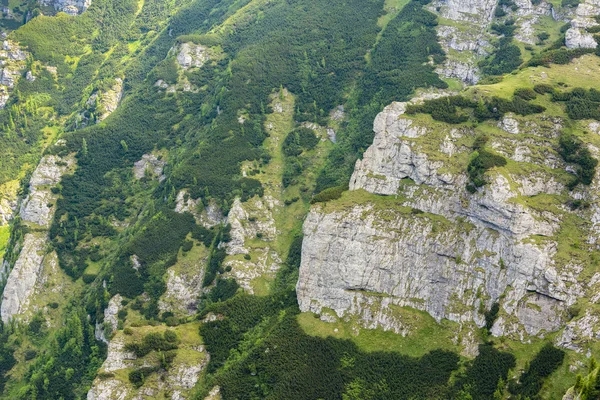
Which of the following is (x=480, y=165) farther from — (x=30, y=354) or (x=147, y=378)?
(x=30, y=354)

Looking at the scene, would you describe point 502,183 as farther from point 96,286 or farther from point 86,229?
point 86,229

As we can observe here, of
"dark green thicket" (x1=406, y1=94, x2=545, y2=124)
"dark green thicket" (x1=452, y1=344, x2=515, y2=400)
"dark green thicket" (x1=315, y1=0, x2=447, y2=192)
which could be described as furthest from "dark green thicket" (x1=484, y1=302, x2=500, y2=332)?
"dark green thicket" (x1=315, y1=0, x2=447, y2=192)

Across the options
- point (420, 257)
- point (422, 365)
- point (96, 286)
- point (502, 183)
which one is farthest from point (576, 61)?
point (96, 286)

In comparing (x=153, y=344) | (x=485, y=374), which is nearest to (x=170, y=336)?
(x=153, y=344)

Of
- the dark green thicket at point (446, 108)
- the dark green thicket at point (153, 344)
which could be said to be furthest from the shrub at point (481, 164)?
the dark green thicket at point (153, 344)

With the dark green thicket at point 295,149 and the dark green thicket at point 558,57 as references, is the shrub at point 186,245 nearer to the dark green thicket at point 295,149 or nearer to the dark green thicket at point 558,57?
the dark green thicket at point 295,149

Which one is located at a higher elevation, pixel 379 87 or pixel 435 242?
pixel 435 242

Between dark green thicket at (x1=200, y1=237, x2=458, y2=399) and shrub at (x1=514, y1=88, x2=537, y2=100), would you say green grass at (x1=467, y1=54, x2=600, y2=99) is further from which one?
dark green thicket at (x1=200, y1=237, x2=458, y2=399)
